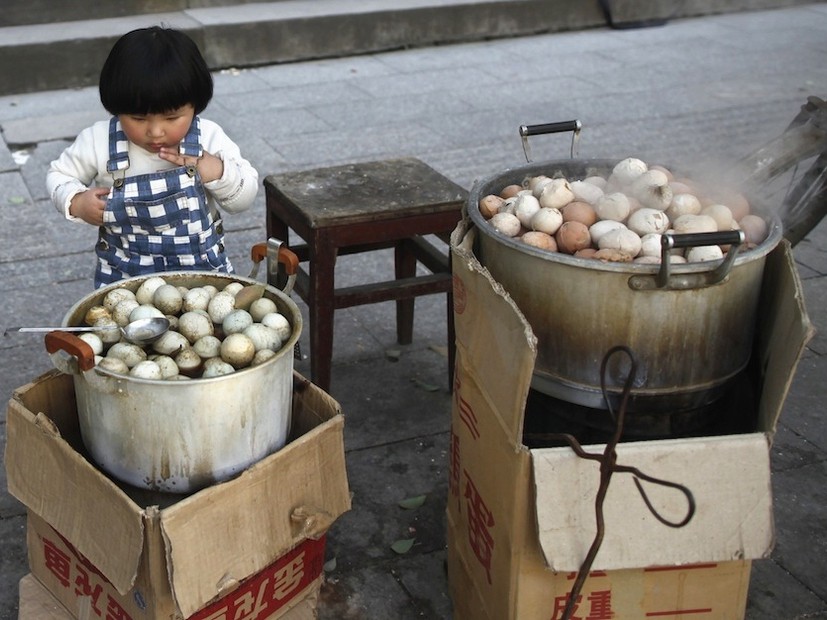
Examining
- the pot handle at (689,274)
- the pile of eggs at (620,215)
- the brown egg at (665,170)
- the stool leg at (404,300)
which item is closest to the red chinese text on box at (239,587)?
the pile of eggs at (620,215)

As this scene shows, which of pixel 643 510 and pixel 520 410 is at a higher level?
pixel 520 410

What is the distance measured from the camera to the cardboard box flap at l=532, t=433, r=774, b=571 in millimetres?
1995

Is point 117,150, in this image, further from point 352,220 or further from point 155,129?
point 352,220

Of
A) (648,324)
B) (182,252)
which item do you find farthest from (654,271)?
(182,252)

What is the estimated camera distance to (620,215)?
2.31 meters

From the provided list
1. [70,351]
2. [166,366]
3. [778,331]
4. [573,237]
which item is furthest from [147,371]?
[778,331]

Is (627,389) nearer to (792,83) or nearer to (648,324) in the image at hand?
(648,324)

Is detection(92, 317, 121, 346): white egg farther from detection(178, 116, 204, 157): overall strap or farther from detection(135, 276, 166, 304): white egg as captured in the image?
detection(178, 116, 204, 157): overall strap

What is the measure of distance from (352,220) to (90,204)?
825 millimetres

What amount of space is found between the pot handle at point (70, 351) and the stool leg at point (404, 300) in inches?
74.9

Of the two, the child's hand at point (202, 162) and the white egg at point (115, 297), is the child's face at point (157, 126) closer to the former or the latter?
the child's hand at point (202, 162)

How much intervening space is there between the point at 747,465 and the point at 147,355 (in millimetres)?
1353

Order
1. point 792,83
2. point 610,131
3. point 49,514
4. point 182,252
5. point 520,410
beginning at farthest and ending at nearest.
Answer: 1. point 792,83
2. point 610,131
3. point 182,252
4. point 49,514
5. point 520,410

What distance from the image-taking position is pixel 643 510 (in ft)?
6.64
